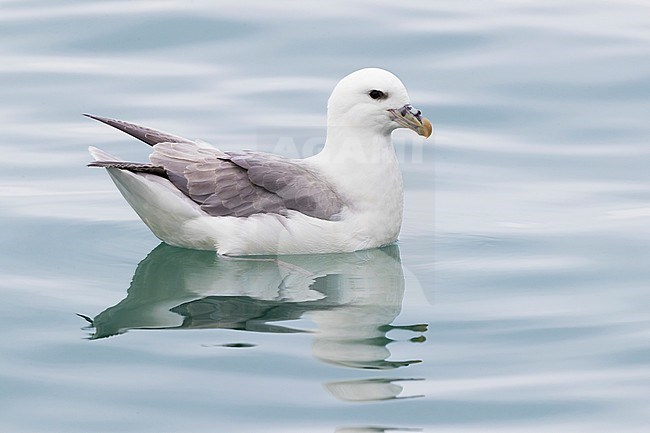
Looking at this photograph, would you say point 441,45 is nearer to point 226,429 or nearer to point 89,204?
point 89,204

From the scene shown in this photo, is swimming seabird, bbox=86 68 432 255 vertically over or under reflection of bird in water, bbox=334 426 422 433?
over

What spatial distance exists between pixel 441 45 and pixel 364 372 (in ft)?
19.2

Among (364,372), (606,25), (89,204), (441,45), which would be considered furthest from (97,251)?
(606,25)

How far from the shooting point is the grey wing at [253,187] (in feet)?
25.5

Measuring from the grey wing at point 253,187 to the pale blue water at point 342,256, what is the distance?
33 centimetres

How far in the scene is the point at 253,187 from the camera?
7.81 m

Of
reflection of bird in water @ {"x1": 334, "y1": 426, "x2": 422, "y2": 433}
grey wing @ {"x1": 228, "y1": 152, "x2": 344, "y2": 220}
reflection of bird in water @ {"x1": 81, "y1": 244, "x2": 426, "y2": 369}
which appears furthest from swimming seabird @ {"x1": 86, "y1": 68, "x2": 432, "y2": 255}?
reflection of bird in water @ {"x1": 334, "y1": 426, "x2": 422, "y2": 433}

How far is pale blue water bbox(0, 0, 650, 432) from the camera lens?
5957mm

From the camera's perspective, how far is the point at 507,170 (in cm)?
927

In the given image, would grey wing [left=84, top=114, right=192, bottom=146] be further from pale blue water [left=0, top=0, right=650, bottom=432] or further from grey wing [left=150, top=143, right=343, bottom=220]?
pale blue water [left=0, top=0, right=650, bottom=432]

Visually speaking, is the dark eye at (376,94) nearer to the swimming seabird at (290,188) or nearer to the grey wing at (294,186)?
the swimming seabird at (290,188)

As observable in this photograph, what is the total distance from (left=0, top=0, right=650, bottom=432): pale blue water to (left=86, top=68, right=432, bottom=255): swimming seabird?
17 cm

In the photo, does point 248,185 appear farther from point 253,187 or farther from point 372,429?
point 372,429

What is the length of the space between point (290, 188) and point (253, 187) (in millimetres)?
222
